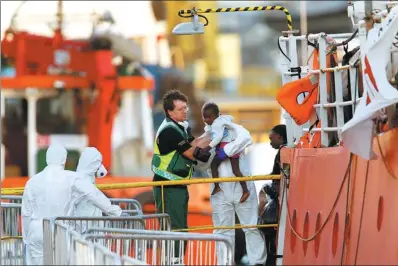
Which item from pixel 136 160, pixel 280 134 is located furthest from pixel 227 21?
pixel 280 134

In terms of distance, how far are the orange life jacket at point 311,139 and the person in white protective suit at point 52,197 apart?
230cm

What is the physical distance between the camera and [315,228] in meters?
14.6

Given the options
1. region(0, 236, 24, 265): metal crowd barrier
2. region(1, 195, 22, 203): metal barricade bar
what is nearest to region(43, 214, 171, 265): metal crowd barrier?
region(0, 236, 24, 265): metal crowd barrier

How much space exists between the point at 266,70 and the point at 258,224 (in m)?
39.3

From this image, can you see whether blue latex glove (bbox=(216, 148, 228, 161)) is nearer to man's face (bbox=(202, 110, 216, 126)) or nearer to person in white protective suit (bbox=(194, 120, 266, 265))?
person in white protective suit (bbox=(194, 120, 266, 265))

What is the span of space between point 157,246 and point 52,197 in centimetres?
246

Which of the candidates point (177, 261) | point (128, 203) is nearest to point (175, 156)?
point (128, 203)

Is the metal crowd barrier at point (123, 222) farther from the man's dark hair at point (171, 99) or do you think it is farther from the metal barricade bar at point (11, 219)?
the metal barricade bar at point (11, 219)

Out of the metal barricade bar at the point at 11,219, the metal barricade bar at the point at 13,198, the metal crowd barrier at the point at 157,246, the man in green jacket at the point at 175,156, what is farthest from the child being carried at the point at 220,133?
the metal crowd barrier at the point at 157,246

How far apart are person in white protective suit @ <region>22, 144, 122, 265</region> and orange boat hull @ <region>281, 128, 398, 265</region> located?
190 cm

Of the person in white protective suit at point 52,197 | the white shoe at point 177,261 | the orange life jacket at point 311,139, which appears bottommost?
the white shoe at point 177,261

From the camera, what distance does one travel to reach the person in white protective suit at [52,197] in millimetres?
13844

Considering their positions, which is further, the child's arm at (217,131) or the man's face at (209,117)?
the man's face at (209,117)

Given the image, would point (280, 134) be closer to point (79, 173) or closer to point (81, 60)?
point (79, 173)
